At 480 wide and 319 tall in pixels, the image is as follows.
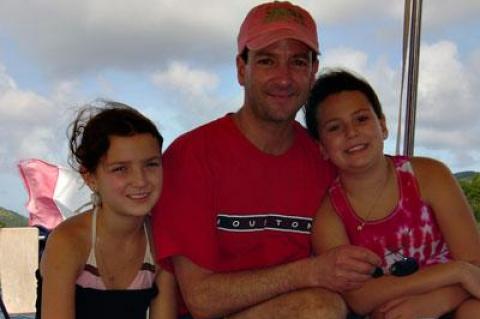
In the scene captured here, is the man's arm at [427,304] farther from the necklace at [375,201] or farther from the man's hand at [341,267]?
the necklace at [375,201]

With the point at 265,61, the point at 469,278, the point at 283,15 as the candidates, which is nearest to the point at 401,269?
the point at 469,278

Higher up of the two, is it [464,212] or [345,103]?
[345,103]

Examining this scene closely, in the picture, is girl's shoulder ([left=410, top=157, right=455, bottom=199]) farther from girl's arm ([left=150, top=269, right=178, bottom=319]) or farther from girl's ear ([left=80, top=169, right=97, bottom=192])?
girl's ear ([left=80, top=169, right=97, bottom=192])

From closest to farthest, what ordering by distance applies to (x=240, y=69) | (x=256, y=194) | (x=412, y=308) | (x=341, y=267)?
(x=341, y=267) < (x=412, y=308) < (x=256, y=194) < (x=240, y=69)

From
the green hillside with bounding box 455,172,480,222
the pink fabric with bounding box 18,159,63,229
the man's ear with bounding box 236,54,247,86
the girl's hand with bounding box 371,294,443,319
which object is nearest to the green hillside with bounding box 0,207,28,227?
the pink fabric with bounding box 18,159,63,229

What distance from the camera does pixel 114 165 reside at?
7.10 ft

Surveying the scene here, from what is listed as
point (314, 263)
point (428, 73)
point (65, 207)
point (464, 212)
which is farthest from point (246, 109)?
point (65, 207)

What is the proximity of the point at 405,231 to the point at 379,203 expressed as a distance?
124 millimetres

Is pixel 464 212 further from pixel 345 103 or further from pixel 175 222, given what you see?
pixel 175 222

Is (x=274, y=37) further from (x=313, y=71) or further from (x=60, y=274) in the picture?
(x=60, y=274)

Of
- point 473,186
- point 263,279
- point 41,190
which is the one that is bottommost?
point 263,279

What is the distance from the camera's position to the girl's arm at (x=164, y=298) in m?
2.19

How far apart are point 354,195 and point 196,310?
0.64 m

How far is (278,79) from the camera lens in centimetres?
227
